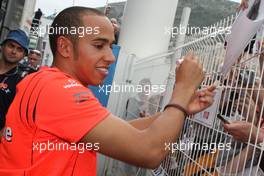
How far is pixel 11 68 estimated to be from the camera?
12.1 feet

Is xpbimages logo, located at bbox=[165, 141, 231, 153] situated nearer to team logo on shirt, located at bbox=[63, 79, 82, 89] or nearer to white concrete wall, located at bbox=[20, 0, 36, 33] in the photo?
team logo on shirt, located at bbox=[63, 79, 82, 89]

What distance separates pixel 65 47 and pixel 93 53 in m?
0.15

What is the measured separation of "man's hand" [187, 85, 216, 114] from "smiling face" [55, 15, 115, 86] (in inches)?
16.5

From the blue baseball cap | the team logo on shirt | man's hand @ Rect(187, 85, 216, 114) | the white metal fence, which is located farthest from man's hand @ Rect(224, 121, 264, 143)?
the blue baseball cap

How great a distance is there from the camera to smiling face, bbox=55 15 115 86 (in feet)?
5.05

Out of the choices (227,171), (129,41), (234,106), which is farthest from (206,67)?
(129,41)

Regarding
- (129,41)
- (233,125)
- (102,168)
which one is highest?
(129,41)

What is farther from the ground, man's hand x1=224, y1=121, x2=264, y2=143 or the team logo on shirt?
the team logo on shirt

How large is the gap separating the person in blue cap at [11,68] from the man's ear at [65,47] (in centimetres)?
192

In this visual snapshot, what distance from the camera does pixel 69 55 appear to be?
1588 mm

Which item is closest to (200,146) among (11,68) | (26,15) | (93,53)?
(93,53)

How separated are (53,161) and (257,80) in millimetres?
986

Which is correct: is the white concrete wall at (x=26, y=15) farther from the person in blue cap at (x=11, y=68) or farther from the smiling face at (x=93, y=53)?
the smiling face at (x=93, y=53)

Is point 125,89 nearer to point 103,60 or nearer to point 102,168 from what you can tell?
point 102,168
